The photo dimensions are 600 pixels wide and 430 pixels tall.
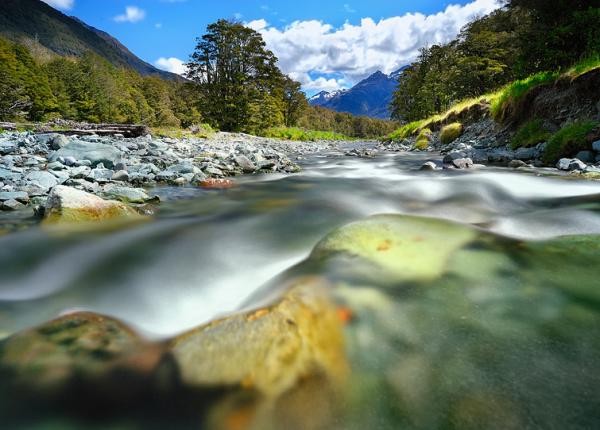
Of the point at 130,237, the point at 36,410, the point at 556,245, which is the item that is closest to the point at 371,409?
the point at 36,410

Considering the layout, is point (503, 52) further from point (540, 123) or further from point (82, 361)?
point (82, 361)

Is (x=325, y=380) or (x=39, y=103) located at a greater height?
(x=39, y=103)

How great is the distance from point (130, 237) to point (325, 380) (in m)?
3.16

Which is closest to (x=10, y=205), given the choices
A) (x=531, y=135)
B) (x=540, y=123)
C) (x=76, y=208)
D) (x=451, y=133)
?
(x=76, y=208)

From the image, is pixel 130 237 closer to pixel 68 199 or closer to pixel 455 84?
pixel 68 199

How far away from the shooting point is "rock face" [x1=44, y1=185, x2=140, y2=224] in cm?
428

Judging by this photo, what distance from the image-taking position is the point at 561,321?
1.87 m

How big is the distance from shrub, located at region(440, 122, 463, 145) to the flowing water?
42.4 feet

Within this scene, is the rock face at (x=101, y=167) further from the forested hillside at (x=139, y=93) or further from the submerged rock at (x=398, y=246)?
the forested hillside at (x=139, y=93)

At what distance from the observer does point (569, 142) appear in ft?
26.7

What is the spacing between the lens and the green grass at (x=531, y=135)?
10.0 meters

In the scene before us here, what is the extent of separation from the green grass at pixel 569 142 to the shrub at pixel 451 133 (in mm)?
8691

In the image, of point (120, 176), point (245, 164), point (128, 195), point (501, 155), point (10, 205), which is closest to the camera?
point (10, 205)

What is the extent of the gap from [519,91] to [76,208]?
1376 centimetres
